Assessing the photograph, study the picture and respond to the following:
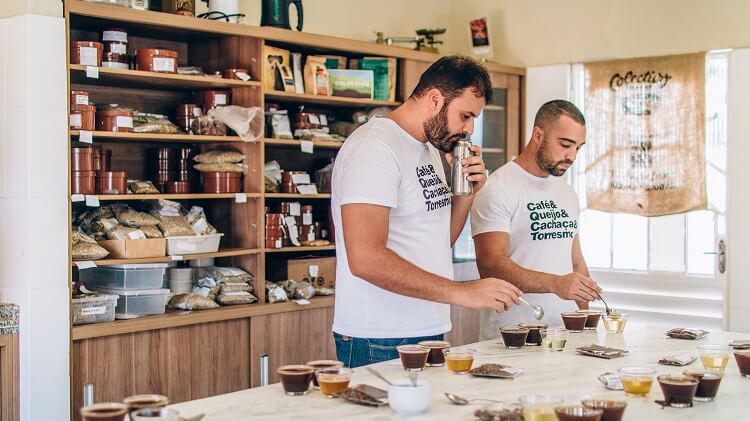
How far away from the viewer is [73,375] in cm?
392

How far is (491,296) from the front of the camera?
2.66 metres

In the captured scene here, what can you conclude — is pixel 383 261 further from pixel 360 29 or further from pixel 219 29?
pixel 360 29

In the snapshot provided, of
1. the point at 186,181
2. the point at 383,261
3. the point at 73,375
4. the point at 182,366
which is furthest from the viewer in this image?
the point at 186,181

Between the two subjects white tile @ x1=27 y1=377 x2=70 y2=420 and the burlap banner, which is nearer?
white tile @ x1=27 y1=377 x2=70 y2=420

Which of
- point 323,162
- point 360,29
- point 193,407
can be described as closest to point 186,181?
point 323,162

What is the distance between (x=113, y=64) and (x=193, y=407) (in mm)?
2410

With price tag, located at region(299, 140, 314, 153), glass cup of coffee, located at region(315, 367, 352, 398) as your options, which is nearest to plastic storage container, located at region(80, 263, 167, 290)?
price tag, located at region(299, 140, 314, 153)

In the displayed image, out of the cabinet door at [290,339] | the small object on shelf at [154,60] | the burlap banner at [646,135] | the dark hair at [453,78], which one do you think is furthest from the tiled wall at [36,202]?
the burlap banner at [646,135]

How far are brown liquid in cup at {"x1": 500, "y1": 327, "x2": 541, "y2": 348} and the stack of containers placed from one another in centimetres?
197

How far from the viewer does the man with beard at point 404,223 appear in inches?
107

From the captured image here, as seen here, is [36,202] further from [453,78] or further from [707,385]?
[707,385]

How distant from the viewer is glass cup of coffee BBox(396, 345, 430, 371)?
8.20 ft

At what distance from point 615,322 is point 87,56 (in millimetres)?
2467

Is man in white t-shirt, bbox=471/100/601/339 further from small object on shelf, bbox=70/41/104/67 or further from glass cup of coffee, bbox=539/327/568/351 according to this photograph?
small object on shelf, bbox=70/41/104/67
